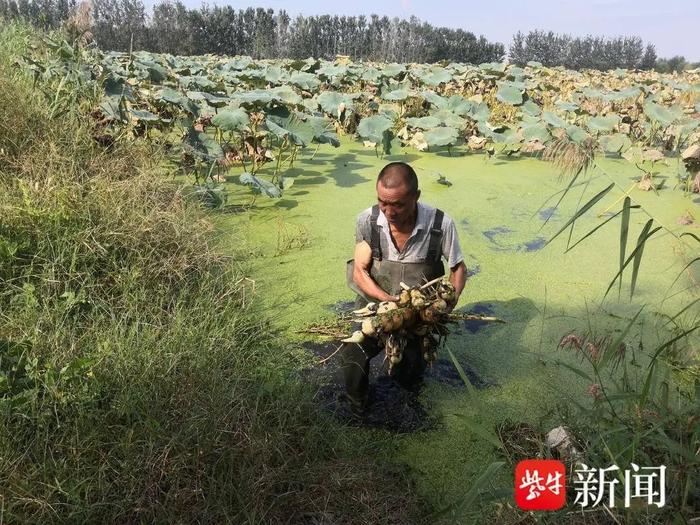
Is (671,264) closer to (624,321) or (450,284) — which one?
(624,321)

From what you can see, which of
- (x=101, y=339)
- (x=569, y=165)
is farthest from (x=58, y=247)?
(x=569, y=165)

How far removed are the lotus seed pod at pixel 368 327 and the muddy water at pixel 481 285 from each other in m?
0.36

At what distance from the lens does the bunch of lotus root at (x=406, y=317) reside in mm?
1881

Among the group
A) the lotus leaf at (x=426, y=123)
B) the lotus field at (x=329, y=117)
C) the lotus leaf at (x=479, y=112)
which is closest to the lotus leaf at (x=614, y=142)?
the lotus field at (x=329, y=117)

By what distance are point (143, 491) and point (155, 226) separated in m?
1.42

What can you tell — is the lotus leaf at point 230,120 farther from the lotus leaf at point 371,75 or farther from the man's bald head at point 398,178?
the lotus leaf at point 371,75

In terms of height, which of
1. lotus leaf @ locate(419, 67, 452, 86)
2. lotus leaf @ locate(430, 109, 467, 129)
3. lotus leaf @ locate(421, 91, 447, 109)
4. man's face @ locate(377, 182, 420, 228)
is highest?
lotus leaf @ locate(419, 67, 452, 86)

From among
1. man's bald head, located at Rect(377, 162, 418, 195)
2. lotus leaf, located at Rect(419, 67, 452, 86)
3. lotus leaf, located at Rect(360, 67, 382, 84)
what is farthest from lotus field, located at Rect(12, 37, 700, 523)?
lotus leaf, located at Rect(360, 67, 382, 84)

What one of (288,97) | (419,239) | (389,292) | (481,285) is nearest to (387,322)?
(389,292)

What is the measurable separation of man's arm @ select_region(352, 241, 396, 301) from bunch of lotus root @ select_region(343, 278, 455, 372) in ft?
0.27

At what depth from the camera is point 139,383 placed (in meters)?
1.66

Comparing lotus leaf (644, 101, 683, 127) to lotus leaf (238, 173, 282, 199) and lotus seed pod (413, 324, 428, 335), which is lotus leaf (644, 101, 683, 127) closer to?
lotus leaf (238, 173, 282, 199)

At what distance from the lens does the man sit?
6.61 feet

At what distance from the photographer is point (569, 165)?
2.07 meters
